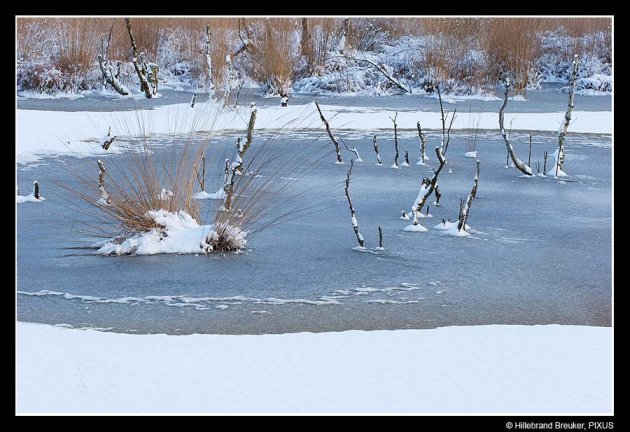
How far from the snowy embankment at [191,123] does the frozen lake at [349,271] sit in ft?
2.59

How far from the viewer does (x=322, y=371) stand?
8.95 feet

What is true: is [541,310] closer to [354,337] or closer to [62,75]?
[354,337]

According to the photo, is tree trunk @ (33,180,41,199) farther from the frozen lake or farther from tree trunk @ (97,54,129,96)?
tree trunk @ (97,54,129,96)

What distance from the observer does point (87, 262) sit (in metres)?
3.99

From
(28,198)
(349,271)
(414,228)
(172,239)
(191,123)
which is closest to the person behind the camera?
(349,271)

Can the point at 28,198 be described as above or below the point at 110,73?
below

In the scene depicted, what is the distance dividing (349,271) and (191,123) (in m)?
3.11

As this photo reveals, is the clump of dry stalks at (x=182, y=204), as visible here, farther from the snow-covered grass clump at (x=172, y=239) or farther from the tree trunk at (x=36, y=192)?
the tree trunk at (x=36, y=192)

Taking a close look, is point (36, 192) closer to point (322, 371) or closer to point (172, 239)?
point (172, 239)

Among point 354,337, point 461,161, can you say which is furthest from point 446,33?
point 354,337

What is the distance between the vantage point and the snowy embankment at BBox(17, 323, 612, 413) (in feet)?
8.31

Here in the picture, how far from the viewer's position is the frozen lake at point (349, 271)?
337 cm

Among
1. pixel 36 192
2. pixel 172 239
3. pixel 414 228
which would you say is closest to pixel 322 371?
pixel 172 239

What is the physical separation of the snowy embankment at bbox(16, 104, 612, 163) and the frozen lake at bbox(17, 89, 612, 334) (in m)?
0.79
